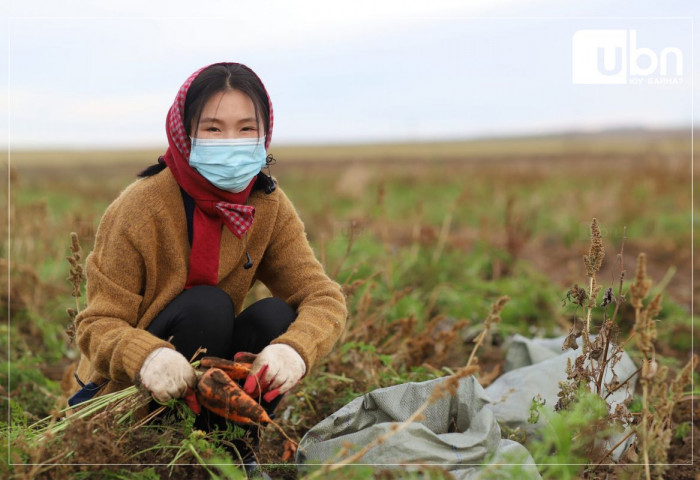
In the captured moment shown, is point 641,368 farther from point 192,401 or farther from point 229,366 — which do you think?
point 192,401

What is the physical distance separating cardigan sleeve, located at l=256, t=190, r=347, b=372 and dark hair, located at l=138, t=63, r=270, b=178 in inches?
13.6

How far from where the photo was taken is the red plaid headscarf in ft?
6.86

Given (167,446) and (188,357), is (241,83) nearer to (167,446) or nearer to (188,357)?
(188,357)

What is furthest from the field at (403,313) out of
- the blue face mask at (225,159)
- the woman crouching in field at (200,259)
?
the blue face mask at (225,159)

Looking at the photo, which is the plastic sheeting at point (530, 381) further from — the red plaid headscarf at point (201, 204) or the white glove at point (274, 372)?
the red plaid headscarf at point (201, 204)

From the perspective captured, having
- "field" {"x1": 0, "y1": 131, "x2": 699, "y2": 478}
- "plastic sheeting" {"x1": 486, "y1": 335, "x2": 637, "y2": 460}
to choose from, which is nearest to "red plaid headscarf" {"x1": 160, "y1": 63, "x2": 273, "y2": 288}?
"field" {"x1": 0, "y1": 131, "x2": 699, "y2": 478}

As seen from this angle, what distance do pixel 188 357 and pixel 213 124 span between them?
698 mm

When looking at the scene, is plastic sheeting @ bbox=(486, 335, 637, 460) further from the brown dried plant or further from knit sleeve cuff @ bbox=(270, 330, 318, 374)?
knit sleeve cuff @ bbox=(270, 330, 318, 374)

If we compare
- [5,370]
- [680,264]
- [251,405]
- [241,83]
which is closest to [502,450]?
[251,405]

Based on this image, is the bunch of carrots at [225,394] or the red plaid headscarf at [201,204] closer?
the bunch of carrots at [225,394]

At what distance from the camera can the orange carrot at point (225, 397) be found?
1.90 m

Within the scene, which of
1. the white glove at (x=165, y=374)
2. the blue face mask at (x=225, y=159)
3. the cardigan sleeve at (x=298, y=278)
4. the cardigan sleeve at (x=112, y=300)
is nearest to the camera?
the white glove at (x=165, y=374)

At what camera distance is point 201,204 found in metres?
2.10

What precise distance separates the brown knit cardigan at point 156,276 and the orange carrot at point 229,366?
0.11m
